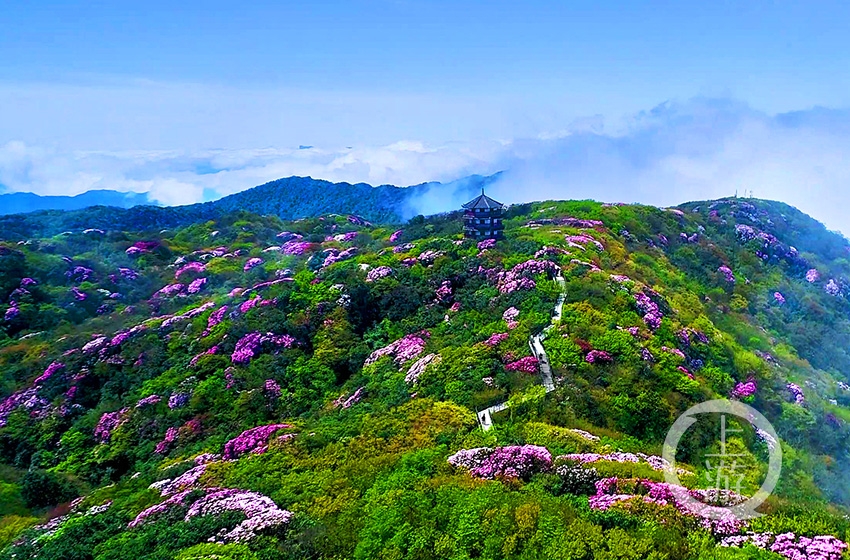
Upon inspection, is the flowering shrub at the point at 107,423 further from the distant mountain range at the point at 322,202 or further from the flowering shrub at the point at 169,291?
the distant mountain range at the point at 322,202

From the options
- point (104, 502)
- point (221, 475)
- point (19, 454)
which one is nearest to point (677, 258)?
point (221, 475)

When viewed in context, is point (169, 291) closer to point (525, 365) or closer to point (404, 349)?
point (404, 349)

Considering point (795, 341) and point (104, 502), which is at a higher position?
point (104, 502)

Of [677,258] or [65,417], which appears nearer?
[65,417]

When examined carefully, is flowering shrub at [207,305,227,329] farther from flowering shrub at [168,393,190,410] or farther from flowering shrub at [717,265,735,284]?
flowering shrub at [717,265,735,284]

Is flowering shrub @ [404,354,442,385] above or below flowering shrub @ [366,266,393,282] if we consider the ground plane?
below

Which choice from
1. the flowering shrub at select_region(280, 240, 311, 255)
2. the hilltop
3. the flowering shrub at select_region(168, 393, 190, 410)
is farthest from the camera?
the flowering shrub at select_region(280, 240, 311, 255)

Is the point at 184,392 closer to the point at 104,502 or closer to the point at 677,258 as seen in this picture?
the point at 104,502

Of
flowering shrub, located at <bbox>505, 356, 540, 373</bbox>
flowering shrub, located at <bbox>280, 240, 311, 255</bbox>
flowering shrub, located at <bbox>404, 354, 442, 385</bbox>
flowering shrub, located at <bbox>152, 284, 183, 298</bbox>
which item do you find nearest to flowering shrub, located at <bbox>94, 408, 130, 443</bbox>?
flowering shrub, located at <bbox>404, 354, 442, 385</bbox>
